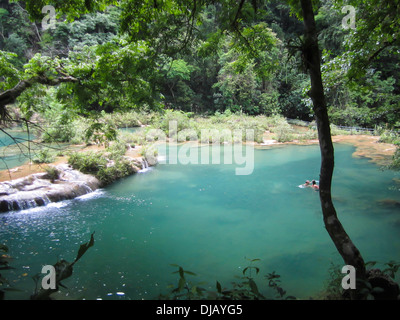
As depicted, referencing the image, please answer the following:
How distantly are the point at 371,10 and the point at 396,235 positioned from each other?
4922 millimetres

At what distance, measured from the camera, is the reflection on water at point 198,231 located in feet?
16.0

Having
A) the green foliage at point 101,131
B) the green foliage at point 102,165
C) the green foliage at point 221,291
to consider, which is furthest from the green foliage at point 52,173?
the green foliage at point 221,291

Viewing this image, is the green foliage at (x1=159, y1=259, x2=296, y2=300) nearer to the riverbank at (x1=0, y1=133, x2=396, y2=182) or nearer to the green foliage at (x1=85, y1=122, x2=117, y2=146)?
the green foliage at (x1=85, y1=122, x2=117, y2=146)

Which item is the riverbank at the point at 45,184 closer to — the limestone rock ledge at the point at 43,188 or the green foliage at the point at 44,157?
the limestone rock ledge at the point at 43,188

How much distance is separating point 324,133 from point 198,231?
182 inches

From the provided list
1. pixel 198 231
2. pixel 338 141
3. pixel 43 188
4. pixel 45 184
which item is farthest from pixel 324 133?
pixel 338 141

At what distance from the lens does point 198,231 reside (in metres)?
6.77

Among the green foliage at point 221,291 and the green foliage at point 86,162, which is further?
the green foliage at point 86,162

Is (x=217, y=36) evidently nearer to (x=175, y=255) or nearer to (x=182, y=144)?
(x=175, y=255)

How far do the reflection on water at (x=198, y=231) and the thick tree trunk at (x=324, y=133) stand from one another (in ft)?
6.04

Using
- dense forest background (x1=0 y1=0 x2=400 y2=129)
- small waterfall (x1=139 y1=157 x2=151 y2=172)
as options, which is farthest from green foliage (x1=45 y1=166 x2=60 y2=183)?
small waterfall (x1=139 y1=157 x2=151 y2=172)

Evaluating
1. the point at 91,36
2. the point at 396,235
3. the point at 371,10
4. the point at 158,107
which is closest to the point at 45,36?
→ the point at 91,36

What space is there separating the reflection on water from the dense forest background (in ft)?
8.66

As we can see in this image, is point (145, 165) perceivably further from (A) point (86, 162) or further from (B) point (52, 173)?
(B) point (52, 173)
